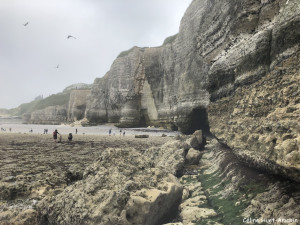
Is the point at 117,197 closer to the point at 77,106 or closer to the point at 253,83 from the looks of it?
the point at 253,83

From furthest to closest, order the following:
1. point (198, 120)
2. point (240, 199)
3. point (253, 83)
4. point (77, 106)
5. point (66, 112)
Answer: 1. point (66, 112)
2. point (77, 106)
3. point (198, 120)
4. point (253, 83)
5. point (240, 199)

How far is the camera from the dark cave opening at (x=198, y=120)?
33.5 metres

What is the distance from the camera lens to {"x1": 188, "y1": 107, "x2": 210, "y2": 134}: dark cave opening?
33484mm

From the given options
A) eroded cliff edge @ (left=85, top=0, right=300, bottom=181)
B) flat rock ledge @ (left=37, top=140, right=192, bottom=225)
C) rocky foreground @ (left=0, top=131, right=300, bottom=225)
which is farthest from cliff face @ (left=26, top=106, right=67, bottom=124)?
flat rock ledge @ (left=37, top=140, right=192, bottom=225)

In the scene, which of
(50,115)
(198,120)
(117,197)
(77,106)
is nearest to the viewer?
(117,197)

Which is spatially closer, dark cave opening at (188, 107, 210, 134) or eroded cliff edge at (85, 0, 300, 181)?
eroded cliff edge at (85, 0, 300, 181)

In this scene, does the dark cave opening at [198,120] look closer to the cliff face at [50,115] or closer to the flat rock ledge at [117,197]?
the flat rock ledge at [117,197]

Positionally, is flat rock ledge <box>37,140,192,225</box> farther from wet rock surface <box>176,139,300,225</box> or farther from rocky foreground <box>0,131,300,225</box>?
wet rock surface <box>176,139,300,225</box>

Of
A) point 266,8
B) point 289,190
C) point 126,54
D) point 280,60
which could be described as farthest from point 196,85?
point 126,54

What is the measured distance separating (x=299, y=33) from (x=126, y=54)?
6617cm

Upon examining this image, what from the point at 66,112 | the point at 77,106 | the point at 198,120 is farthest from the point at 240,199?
the point at 66,112

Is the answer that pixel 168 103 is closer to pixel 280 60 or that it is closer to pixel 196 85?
pixel 196 85

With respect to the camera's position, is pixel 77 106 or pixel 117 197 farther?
pixel 77 106

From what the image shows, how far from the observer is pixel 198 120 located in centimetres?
3494
